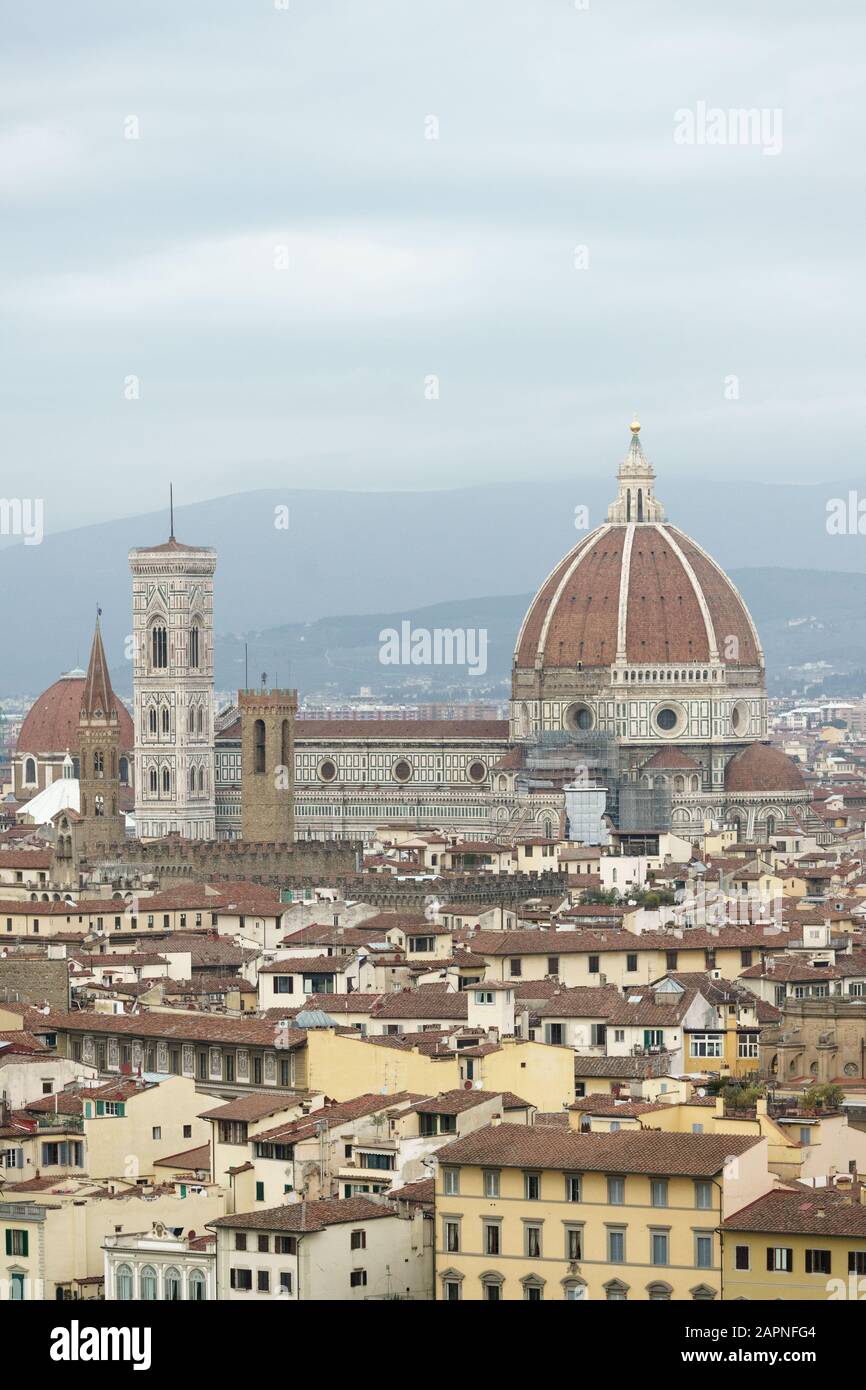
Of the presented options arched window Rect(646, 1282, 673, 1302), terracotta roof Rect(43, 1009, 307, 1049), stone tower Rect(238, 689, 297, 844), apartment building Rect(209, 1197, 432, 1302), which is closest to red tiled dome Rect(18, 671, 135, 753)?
stone tower Rect(238, 689, 297, 844)

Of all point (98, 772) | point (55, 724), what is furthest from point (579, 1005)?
point (55, 724)

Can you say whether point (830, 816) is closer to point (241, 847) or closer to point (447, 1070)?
point (241, 847)

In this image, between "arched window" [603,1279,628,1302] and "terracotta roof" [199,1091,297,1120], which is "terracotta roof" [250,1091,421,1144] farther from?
"arched window" [603,1279,628,1302]

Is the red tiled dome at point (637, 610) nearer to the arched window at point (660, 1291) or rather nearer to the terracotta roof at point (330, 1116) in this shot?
the terracotta roof at point (330, 1116)

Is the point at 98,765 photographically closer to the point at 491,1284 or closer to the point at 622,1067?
the point at 622,1067

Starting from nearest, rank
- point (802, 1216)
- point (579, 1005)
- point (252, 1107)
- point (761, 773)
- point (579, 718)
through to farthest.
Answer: point (802, 1216) < point (252, 1107) < point (579, 1005) < point (761, 773) < point (579, 718)
